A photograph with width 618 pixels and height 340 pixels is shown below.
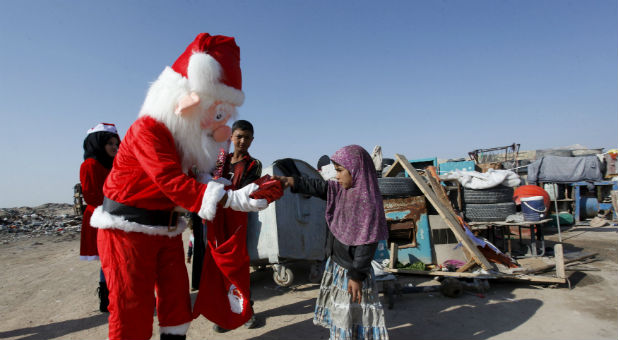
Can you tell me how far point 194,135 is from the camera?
2.00 metres

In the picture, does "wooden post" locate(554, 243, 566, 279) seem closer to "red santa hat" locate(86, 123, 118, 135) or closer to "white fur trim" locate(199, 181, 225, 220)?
"white fur trim" locate(199, 181, 225, 220)

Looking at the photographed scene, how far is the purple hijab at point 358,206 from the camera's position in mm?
2357

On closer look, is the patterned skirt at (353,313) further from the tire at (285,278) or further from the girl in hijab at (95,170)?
the girl in hijab at (95,170)

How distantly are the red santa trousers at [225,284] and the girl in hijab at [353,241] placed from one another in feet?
Answer: 2.21

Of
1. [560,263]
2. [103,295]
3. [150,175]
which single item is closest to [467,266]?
[560,263]

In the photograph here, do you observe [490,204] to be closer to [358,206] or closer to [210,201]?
[358,206]

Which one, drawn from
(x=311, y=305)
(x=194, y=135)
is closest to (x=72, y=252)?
(x=311, y=305)

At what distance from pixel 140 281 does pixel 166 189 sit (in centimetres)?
60

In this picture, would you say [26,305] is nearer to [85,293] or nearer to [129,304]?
[85,293]

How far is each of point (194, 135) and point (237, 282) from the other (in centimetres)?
124

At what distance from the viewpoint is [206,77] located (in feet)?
6.47

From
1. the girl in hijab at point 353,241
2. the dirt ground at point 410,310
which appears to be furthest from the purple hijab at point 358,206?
the dirt ground at point 410,310

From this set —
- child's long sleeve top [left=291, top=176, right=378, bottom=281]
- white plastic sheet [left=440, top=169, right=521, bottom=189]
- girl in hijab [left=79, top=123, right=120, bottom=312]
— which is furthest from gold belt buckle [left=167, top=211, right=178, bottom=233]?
white plastic sheet [left=440, top=169, right=521, bottom=189]

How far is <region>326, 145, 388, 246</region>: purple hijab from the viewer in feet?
7.73
